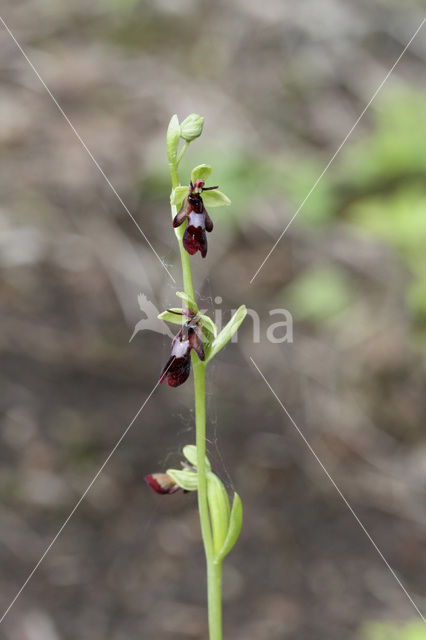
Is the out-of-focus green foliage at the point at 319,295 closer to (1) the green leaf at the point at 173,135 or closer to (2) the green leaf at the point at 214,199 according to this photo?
(2) the green leaf at the point at 214,199

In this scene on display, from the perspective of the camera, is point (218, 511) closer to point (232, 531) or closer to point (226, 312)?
point (232, 531)

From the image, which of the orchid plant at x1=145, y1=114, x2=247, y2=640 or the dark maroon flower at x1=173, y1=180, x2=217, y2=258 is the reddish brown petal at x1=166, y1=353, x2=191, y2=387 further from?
the dark maroon flower at x1=173, y1=180, x2=217, y2=258

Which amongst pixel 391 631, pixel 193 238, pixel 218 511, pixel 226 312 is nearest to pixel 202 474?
pixel 218 511

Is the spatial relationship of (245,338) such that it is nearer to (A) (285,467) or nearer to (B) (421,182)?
(A) (285,467)

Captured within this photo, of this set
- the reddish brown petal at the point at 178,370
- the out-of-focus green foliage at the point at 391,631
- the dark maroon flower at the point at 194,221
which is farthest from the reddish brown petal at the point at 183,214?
the out-of-focus green foliage at the point at 391,631

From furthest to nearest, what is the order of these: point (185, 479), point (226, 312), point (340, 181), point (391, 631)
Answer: point (340, 181), point (226, 312), point (391, 631), point (185, 479)

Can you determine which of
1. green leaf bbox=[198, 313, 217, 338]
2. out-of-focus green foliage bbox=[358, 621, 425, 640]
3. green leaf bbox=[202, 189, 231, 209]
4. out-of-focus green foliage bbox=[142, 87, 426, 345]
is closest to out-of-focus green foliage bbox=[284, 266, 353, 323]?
out-of-focus green foliage bbox=[142, 87, 426, 345]
